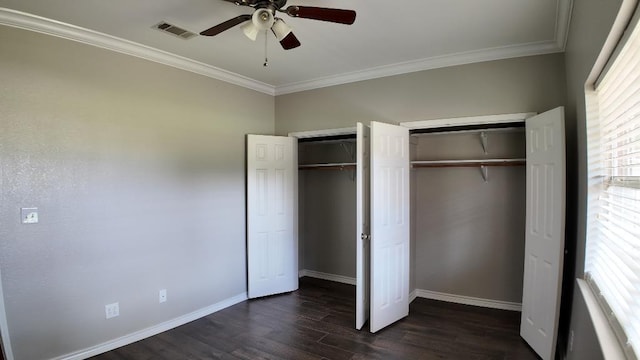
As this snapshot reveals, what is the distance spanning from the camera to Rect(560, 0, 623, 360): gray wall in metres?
1.65

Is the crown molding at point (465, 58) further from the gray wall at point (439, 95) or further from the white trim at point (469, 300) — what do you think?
the white trim at point (469, 300)

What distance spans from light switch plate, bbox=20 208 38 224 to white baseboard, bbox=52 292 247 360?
1.12 m

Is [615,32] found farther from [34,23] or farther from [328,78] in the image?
[34,23]

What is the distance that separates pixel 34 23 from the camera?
264 centimetres

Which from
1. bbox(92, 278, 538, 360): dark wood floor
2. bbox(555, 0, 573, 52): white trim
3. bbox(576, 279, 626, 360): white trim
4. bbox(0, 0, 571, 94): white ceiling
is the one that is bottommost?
bbox(92, 278, 538, 360): dark wood floor

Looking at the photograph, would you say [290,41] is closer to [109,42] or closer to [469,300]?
[109,42]

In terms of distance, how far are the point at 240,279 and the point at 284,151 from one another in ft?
5.55

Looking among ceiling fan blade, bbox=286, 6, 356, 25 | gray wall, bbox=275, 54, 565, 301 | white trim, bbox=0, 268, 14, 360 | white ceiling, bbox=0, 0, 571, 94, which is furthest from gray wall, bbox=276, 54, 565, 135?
white trim, bbox=0, 268, 14, 360

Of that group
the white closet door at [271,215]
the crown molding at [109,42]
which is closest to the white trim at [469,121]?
the white closet door at [271,215]

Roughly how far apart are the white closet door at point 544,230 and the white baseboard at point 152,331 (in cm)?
307

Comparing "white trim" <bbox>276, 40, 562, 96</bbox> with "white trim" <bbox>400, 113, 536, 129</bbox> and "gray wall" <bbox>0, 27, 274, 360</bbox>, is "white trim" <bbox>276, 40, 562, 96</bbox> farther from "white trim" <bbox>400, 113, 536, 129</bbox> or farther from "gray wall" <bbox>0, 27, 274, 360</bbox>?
"gray wall" <bbox>0, 27, 274, 360</bbox>

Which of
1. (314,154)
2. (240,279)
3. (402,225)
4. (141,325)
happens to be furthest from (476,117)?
(141,325)

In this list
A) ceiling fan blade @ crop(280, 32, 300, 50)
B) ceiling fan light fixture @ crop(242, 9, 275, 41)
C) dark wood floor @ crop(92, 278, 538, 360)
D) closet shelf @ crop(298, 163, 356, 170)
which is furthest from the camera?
closet shelf @ crop(298, 163, 356, 170)

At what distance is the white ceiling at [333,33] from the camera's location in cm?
252
